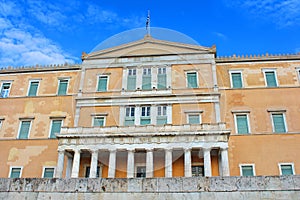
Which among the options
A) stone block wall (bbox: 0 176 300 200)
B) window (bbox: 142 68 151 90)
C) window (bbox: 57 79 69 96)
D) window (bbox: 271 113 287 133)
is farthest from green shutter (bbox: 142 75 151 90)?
stone block wall (bbox: 0 176 300 200)

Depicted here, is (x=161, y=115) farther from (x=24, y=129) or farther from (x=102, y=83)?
(x=24, y=129)

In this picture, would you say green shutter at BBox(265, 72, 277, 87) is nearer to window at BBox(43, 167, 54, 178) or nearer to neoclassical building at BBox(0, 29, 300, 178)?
neoclassical building at BBox(0, 29, 300, 178)

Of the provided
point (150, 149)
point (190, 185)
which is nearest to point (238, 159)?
point (150, 149)

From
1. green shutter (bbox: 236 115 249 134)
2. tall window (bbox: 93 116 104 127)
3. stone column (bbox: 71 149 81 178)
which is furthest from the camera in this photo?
tall window (bbox: 93 116 104 127)

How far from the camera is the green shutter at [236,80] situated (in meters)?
29.8

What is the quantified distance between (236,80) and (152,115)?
9126 millimetres

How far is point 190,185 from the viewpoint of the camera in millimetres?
10219

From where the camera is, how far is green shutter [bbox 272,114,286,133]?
1071 inches

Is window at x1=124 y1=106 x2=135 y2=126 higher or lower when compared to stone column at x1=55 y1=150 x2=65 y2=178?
higher

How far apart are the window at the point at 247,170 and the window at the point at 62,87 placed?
1862cm

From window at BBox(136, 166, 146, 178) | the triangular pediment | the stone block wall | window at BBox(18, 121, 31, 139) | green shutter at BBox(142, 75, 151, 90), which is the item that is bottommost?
the stone block wall

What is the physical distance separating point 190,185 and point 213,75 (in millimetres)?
20779

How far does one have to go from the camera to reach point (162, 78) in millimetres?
30078

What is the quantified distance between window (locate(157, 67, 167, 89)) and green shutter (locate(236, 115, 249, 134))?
7451 millimetres
